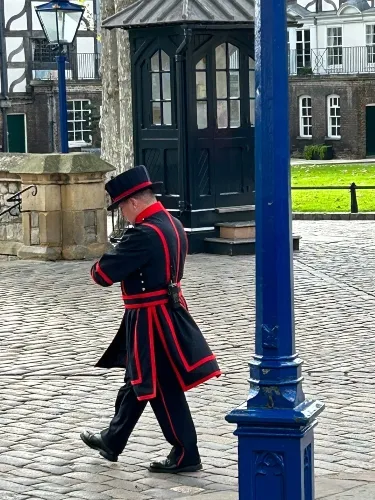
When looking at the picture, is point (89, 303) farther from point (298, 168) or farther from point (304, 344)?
point (298, 168)

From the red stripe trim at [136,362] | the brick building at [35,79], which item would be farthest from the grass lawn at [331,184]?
the red stripe trim at [136,362]

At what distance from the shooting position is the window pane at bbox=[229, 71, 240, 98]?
59.9ft

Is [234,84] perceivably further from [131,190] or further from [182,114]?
[131,190]

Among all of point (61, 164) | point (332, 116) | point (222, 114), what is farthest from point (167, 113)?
point (332, 116)

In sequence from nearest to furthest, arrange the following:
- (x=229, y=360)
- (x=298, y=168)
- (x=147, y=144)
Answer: (x=229, y=360) < (x=147, y=144) < (x=298, y=168)

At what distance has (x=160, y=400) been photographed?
7156 mm

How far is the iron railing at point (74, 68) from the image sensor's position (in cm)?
4791

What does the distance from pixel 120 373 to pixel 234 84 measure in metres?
8.90

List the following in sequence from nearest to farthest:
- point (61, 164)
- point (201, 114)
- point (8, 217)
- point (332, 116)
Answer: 1. point (61, 164)
2. point (201, 114)
3. point (8, 217)
4. point (332, 116)

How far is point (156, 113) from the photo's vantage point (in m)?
18.4

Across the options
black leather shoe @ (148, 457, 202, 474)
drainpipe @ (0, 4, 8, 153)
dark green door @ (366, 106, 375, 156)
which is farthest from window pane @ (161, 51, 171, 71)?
dark green door @ (366, 106, 375, 156)

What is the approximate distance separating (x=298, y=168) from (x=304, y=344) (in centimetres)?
3145

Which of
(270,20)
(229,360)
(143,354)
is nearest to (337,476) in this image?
(143,354)

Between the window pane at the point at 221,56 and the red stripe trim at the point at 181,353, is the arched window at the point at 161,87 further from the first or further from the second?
the red stripe trim at the point at 181,353
